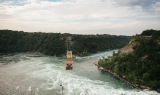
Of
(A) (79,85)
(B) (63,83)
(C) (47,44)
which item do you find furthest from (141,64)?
(C) (47,44)

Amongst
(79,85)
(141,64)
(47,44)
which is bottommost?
(79,85)

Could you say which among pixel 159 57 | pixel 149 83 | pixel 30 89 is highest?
pixel 159 57

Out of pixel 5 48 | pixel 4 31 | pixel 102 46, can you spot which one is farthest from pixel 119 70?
pixel 4 31

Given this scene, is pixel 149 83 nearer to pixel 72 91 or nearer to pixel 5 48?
pixel 72 91

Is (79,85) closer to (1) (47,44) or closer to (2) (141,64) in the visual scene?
(2) (141,64)

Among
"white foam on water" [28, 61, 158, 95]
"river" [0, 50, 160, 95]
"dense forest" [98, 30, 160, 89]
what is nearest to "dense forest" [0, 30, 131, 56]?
"river" [0, 50, 160, 95]
